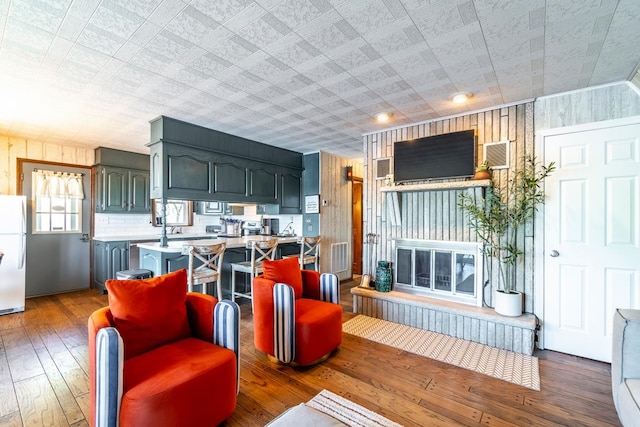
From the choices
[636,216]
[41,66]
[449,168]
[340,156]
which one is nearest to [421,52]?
[449,168]

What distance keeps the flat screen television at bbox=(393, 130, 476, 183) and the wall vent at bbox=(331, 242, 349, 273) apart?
7.37 feet

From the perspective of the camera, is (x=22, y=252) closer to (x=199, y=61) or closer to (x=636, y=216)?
(x=199, y=61)

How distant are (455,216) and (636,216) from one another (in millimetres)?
1487

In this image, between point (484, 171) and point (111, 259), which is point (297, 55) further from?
point (111, 259)

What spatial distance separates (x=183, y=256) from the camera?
12.3 ft

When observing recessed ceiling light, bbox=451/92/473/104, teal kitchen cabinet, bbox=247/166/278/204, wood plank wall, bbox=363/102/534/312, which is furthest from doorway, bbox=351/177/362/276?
recessed ceiling light, bbox=451/92/473/104

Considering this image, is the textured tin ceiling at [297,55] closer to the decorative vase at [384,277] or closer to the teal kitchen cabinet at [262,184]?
the teal kitchen cabinet at [262,184]

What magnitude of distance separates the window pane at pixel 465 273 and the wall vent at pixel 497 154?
107cm

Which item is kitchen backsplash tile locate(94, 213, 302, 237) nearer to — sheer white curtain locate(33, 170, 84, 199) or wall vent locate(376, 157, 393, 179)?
sheer white curtain locate(33, 170, 84, 199)

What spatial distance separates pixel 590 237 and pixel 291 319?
2861 mm

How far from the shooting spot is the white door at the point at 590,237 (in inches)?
102

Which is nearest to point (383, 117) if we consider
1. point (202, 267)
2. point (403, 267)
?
point (403, 267)

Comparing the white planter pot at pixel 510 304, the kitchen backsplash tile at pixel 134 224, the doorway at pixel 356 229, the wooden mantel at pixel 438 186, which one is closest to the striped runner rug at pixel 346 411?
the white planter pot at pixel 510 304

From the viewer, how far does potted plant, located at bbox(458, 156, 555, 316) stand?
296cm
